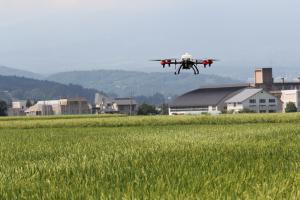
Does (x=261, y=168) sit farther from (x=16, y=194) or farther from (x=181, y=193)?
(x=16, y=194)

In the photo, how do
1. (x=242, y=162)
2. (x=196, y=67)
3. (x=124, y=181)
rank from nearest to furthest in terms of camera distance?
(x=124, y=181) < (x=242, y=162) < (x=196, y=67)

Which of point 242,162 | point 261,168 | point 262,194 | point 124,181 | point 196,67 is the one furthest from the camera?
point 196,67

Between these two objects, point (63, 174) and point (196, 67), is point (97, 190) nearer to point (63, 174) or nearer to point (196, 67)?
point (63, 174)

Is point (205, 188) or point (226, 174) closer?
point (205, 188)

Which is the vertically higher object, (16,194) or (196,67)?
(196,67)

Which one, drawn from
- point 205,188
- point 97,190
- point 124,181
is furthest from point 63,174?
point 205,188

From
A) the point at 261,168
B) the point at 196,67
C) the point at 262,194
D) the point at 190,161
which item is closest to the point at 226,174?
the point at 261,168

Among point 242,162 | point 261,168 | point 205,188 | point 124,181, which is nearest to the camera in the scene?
point 205,188

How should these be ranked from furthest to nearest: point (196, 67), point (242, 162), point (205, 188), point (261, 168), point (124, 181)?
point (196, 67) → point (242, 162) → point (261, 168) → point (124, 181) → point (205, 188)

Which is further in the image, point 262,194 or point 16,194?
point 16,194
